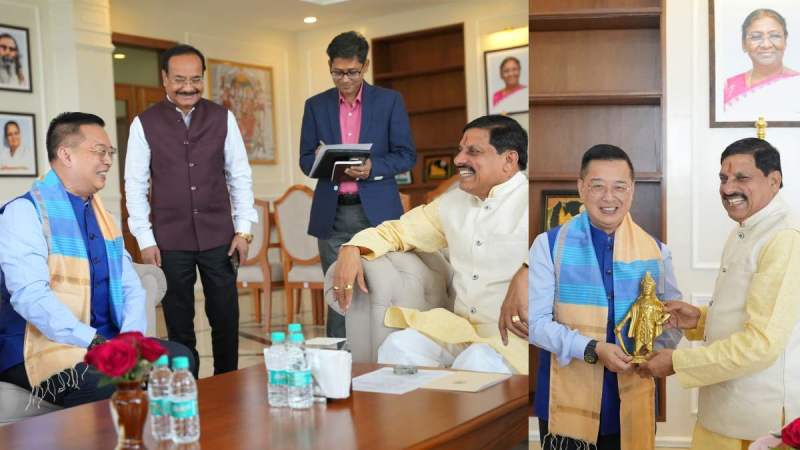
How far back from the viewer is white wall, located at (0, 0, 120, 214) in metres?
0.92

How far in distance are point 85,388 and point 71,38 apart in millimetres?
526

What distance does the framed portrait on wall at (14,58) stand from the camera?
2.95 ft

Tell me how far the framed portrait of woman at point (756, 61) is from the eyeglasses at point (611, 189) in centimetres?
7

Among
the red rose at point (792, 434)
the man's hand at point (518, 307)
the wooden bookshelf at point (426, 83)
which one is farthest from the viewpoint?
the wooden bookshelf at point (426, 83)

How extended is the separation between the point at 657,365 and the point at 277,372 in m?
0.57

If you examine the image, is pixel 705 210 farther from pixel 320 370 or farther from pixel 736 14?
pixel 320 370

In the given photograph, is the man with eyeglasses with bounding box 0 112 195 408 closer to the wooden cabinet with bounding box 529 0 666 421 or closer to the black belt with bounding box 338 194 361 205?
the black belt with bounding box 338 194 361 205

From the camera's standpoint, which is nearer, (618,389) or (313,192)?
(618,389)

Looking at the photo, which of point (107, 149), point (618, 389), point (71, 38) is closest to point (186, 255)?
point (107, 149)

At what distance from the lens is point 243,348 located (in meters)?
1.17

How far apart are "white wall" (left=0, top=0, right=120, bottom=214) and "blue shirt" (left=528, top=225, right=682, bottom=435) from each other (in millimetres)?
672

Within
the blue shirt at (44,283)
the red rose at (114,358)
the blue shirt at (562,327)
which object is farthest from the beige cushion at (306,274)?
the blue shirt at (562,327)

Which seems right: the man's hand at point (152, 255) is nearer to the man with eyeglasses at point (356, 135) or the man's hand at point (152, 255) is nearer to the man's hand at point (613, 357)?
the man with eyeglasses at point (356, 135)

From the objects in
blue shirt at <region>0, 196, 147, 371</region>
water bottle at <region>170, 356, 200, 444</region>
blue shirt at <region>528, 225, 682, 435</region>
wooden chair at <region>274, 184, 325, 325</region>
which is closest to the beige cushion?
wooden chair at <region>274, 184, 325, 325</region>
